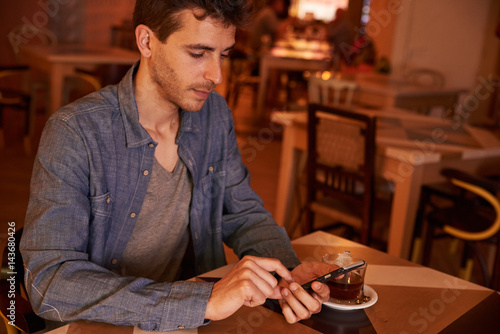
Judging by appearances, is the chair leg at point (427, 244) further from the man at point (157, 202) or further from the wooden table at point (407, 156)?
the man at point (157, 202)

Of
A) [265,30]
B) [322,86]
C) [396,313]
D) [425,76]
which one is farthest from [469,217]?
[265,30]

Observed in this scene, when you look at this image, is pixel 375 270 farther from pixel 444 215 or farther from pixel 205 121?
pixel 444 215

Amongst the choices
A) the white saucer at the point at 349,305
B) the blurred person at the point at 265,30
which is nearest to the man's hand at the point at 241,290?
the white saucer at the point at 349,305

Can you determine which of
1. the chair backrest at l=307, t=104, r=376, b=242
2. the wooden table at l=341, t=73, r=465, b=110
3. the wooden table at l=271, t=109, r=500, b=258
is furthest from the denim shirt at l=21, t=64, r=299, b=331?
the wooden table at l=341, t=73, r=465, b=110

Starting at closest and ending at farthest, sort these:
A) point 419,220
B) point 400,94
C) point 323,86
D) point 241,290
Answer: point 241,290 → point 419,220 → point 323,86 → point 400,94

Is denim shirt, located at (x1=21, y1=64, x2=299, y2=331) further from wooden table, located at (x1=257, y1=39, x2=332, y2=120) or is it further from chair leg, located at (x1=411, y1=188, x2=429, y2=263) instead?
wooden table, located at (x1=257, y1=39, x2=332, y2=120)

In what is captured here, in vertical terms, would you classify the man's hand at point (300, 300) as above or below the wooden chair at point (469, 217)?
above

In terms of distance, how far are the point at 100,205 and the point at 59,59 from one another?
3284 mm

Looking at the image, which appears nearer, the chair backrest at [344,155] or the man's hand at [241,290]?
the man's hand at [241,290]

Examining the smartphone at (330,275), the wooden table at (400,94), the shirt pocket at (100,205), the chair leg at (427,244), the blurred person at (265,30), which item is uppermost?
the blurred person at (265,30)

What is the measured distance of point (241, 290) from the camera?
36.8 inches

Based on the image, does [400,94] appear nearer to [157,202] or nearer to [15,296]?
[157,202]

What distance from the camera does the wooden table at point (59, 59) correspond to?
13.6ft

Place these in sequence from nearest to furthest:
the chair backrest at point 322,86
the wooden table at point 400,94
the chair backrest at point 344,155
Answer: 1. the chair backrest at point 344,155
2. the chair backrest at point 322,86
3. the wooden table at point 400,94
